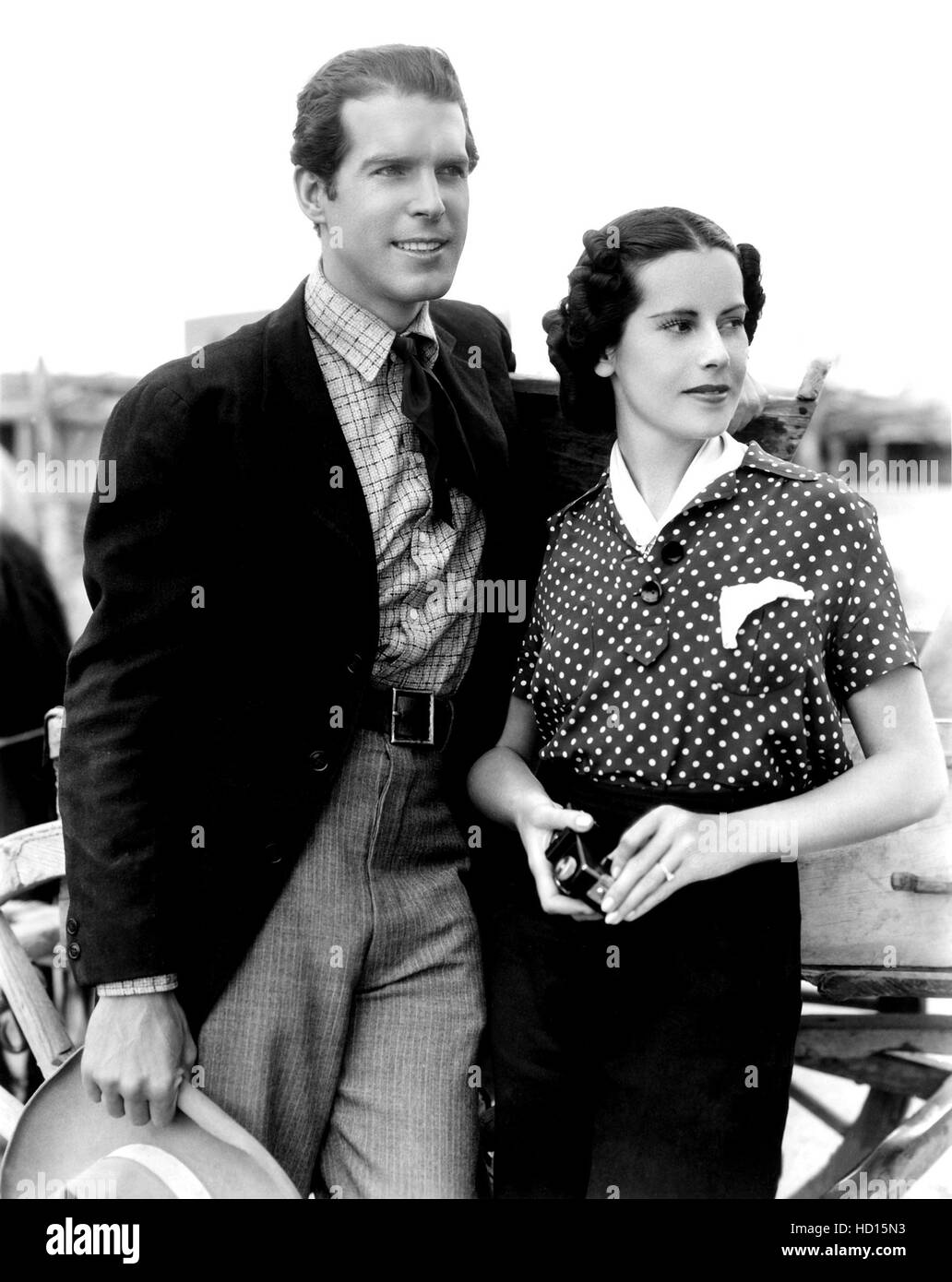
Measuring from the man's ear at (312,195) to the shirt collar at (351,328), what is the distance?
0.33 ft

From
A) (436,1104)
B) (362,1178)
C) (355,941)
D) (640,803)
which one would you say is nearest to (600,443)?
(640,803)

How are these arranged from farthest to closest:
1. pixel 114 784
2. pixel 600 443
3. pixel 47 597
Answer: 1. pixel 47 597
2. pixel 600 443
3. pixel 114 784

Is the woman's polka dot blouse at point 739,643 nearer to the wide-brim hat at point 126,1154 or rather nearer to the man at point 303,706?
the man at point 303,706

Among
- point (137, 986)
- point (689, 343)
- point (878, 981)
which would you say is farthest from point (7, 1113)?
point (689, 343)

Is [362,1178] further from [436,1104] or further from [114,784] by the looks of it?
[114,784]

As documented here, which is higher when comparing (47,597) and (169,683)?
(169,683)

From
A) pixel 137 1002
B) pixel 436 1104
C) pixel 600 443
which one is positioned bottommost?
pixel 436 1104

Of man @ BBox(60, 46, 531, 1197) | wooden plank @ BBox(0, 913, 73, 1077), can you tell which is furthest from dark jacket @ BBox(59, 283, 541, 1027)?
wooden plank @ BBox(0, 913, 73, 1077)

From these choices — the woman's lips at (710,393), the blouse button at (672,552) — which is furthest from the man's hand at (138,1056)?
the woman's lips at (710,393)

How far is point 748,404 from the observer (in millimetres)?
2197

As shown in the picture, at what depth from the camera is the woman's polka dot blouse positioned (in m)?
1.80

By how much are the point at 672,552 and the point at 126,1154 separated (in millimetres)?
1305

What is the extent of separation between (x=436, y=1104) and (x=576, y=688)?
2.41 ft

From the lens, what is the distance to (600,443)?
7.80ft
